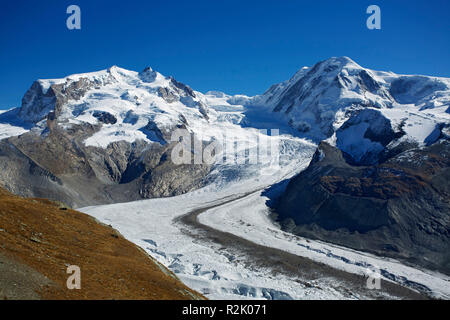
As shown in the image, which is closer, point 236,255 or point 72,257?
point 72,257

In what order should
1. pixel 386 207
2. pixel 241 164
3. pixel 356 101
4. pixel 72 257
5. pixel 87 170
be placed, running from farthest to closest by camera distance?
pixel 356 101 < pixel 241 164 < pixel 87 170 < pixel 386 207 < pixel 72 257

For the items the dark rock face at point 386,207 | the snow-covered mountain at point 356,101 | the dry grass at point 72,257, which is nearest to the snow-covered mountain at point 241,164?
the dark rock face at point 386,207

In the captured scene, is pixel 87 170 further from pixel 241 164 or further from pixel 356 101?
pixel 356 101

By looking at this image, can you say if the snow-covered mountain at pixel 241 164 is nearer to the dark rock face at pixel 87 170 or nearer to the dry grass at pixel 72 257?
the dark rock face at pixel 87 170

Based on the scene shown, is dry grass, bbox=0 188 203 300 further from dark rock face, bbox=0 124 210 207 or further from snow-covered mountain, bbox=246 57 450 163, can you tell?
snow-covered mountain, bbox=246 57 450 163

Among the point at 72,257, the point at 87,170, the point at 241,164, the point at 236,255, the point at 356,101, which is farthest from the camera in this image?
the point at 356,101

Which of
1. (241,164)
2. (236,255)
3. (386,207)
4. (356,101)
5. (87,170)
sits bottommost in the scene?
(236,255)

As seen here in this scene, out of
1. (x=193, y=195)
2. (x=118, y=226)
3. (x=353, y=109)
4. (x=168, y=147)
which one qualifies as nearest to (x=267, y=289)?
(x=118, y=226)

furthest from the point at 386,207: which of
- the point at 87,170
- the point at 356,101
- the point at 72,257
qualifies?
the point at 356,101
